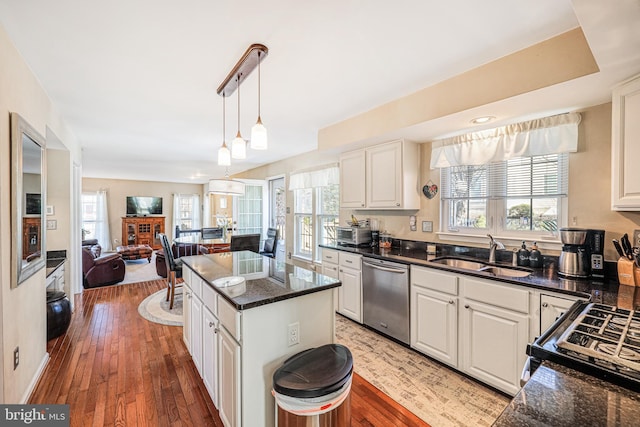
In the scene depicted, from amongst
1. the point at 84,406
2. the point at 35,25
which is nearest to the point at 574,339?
the point at 84,406

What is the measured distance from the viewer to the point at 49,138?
3092 millimetres

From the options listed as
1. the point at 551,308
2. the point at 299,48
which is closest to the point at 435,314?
the point at 551,308

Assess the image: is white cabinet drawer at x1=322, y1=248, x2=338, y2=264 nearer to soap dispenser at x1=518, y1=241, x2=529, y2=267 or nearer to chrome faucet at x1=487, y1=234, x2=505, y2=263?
chrome faucet at x1=487, y1=234, x2=505, y2=263

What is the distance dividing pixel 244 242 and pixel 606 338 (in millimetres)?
4514

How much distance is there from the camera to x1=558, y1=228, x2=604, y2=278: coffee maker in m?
1.99

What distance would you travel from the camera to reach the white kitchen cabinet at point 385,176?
318 centimetres

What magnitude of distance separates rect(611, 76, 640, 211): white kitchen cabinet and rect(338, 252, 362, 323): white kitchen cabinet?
220cm

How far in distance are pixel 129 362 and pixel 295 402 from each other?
2.12m

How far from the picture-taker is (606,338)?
1.10 meters

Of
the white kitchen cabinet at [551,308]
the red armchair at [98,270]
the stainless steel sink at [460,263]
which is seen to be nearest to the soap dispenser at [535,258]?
the stainless steel sink at [460,263]

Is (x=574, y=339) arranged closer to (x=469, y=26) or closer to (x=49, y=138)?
(x=469, y=26)

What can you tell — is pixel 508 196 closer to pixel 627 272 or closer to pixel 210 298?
pixel 627 272

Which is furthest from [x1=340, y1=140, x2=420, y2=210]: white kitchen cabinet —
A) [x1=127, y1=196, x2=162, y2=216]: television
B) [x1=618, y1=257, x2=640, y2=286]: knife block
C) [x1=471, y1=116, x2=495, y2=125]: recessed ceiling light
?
[x1=127, y1=196, x2=162, y2=216]: television

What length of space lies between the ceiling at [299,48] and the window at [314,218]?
188cm
